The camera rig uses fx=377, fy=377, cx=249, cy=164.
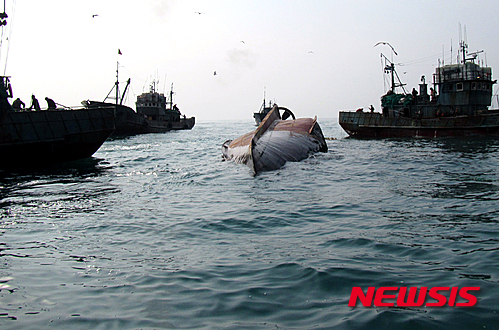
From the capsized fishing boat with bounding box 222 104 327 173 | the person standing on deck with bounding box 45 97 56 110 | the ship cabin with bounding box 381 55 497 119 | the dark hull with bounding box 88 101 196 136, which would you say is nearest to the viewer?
the capsized fishing boat with bounding box 222 104 327 173

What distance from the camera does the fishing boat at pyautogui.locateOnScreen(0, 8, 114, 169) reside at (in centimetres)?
2028

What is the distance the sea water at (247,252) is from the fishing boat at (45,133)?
25.0 ft

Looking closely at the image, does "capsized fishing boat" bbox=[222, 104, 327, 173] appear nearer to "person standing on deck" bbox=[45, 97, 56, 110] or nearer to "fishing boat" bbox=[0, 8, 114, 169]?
"fishing boat" bbox=[0, 8, 114, 169]

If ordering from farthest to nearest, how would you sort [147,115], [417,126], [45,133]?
[147,115], [417,126], [45,133]

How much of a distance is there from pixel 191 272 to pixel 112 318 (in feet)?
5.14

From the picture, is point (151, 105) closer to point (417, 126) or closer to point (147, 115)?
point (147, 115)

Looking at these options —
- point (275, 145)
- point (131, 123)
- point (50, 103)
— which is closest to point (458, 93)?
point (275, 145)

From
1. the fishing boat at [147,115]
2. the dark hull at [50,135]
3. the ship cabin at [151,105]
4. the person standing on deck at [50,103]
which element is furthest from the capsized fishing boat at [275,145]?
the ship cabin at [151,105]

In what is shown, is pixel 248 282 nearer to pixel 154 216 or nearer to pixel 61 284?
pixel 61 284

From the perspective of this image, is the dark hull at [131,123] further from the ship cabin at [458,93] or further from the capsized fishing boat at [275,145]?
the ship cabin at [458,93]

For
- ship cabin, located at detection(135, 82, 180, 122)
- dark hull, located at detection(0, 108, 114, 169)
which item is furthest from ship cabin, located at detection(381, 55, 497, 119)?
ship cabin, located at detection(135, 82, 180, 122)

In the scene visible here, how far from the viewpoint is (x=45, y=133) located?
850 inches

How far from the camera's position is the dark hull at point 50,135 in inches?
800

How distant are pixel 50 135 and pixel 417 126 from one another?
32.7m
